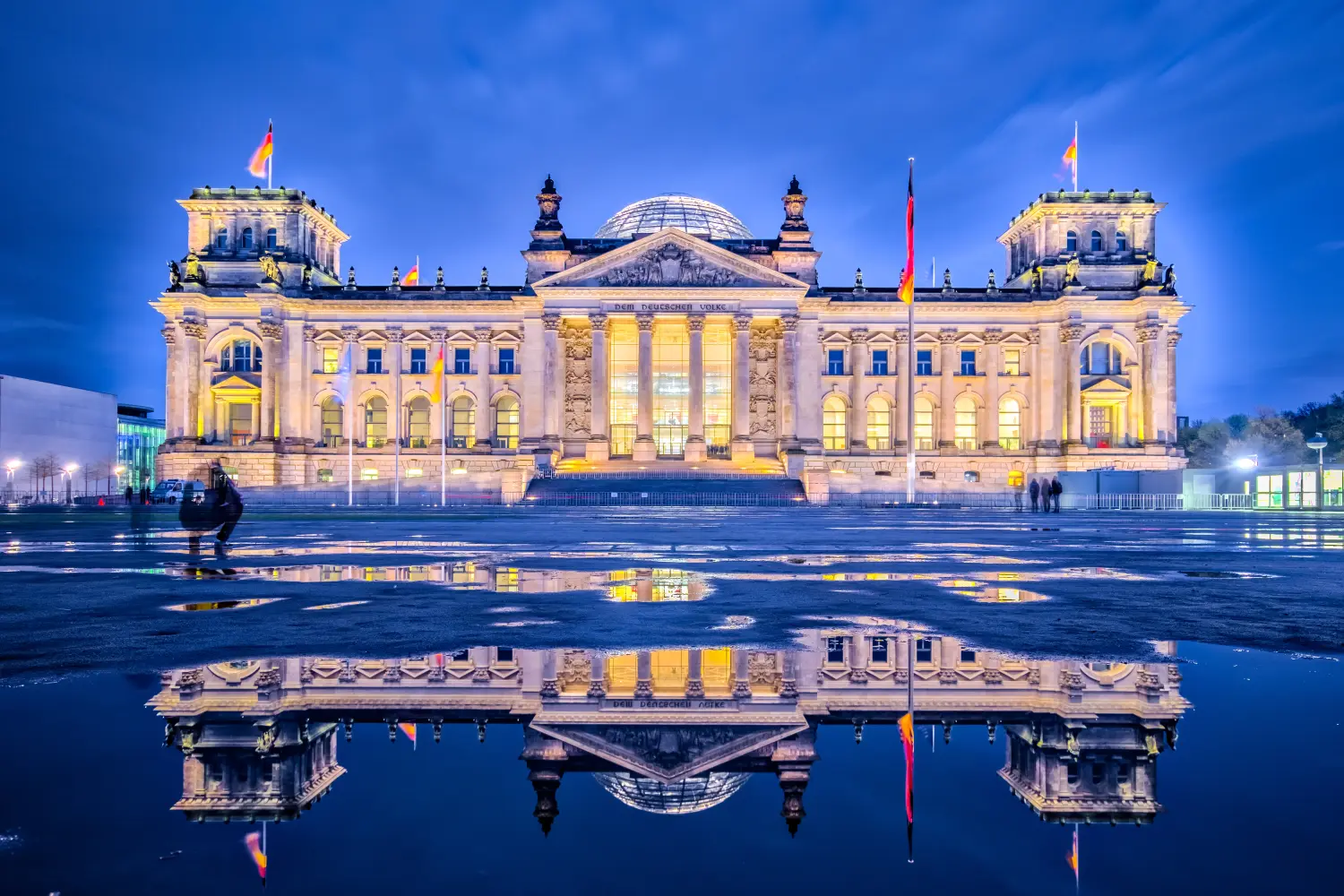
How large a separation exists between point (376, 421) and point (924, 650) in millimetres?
69452

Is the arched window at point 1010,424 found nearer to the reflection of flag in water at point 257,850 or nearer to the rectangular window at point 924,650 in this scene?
the rectangular window at point 924,650

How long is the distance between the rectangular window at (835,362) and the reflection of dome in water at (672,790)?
223 ft

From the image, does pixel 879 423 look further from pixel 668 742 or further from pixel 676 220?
pixel 668 742

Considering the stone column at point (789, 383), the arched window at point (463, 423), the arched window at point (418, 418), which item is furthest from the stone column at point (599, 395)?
the arched window at point (418, 418)

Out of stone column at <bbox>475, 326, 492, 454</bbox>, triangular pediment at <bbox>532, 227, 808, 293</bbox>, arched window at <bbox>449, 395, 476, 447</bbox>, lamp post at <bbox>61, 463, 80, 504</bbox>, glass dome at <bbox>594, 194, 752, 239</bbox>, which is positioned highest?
glass dome at <bbox>594, 194, 752, 239</bbox>

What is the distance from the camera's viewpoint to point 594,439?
6397 cm

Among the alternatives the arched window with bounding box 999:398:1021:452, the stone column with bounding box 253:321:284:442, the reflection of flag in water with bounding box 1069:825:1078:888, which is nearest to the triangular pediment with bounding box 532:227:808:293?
the arched window with bounding box 999:398:1021:452

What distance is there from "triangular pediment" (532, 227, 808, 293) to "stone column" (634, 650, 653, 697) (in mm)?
59372

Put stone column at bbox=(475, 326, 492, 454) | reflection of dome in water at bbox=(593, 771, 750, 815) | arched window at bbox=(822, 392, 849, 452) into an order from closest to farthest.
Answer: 1. reflection of dome in water at bbox=(593, 771, 750, 815)
2. stone column at bbox=(475, 326, 492, 454)
3. arched window at bbox=(822, 392, 849, 452)

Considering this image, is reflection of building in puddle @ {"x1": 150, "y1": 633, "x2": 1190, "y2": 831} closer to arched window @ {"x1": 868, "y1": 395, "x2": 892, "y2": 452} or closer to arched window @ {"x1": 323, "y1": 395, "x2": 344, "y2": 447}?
arched window @ {"x1": 868, "y1": 395, "x2": 892, "y2": 452}

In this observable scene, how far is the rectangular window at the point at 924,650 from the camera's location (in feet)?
16.8

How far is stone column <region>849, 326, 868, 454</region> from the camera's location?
227ft

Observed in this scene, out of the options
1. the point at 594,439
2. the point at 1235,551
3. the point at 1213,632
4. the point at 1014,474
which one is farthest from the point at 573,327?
→ the point at 1213,632

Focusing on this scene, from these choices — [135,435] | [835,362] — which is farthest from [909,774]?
[135,435]
